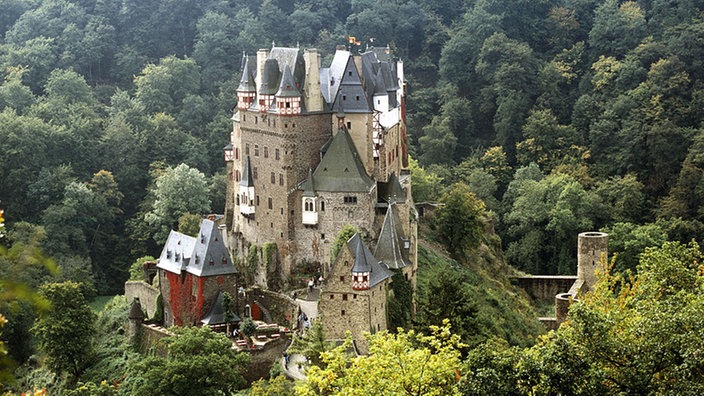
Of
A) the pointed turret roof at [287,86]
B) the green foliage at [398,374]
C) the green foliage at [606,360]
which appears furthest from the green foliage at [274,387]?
the green foliage at [606,360]

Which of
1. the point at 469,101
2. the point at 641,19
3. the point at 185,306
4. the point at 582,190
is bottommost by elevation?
the point at 185,306

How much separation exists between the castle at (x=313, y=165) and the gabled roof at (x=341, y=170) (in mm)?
50

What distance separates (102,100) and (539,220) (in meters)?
42.5

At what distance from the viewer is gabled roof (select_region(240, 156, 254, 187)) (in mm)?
60031

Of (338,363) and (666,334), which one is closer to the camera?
(666,334)

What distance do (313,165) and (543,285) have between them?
2374 centimetres

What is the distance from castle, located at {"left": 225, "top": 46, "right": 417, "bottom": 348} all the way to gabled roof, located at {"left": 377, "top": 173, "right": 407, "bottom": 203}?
0.19 ft

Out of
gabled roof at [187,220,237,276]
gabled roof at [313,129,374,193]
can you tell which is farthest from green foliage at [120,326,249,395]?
gabled roof at [313,129,374,193]

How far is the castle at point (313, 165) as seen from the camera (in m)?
57.5

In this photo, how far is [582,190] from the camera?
284 ft

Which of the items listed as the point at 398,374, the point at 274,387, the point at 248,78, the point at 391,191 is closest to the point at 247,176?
the point at 248,78

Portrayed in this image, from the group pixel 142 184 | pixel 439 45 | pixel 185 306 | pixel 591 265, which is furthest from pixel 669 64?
pixel 185 306

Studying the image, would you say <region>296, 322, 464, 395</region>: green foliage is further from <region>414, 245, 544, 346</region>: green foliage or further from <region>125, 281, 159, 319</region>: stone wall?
<region>125, 281, 159, 319</region>: stone wall

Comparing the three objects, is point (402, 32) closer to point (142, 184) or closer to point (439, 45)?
point (439, 45)
